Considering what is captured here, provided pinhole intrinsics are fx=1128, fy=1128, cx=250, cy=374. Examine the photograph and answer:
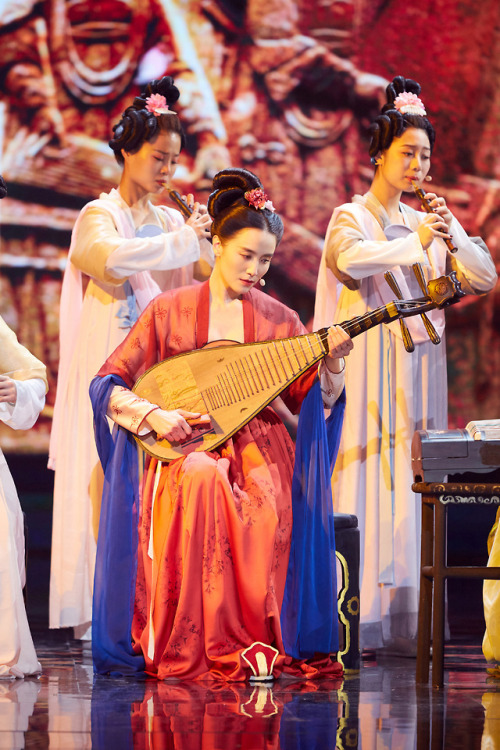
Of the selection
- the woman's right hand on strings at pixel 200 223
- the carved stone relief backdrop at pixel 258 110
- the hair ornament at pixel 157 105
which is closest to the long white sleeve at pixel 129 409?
the woman's right hand on strings at pixel 200 223

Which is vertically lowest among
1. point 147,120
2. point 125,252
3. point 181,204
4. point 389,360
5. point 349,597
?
point 349,597

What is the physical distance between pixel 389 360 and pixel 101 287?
3.88ft

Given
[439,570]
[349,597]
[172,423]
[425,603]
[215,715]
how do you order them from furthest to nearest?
1. [349,597]
2. [172,423]
3. [425,603]
4. [439,570]
5. [215,715]

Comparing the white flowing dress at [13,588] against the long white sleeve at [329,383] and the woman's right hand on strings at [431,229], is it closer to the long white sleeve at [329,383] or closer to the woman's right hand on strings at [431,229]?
the long white sleeve at [329,383]

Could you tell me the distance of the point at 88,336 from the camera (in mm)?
4473

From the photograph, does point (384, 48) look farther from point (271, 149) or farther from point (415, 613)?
point (415, 613)

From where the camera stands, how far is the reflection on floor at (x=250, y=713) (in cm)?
239

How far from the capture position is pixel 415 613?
14.2 ft

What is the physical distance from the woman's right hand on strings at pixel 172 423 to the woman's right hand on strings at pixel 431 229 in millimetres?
1259

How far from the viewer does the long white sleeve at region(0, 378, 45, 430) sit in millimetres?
3570

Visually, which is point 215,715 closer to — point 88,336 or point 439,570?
point 439,570

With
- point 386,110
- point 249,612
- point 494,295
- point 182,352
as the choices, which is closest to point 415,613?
point 249,612

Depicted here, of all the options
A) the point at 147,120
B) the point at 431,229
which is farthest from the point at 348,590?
the point at 147,120

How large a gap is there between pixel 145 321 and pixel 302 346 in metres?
0.56
